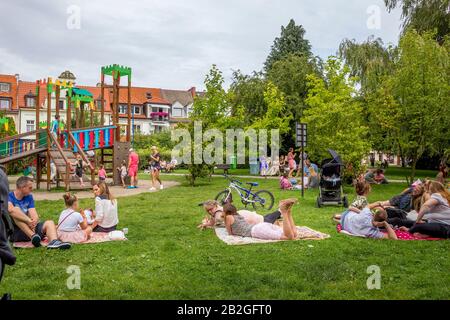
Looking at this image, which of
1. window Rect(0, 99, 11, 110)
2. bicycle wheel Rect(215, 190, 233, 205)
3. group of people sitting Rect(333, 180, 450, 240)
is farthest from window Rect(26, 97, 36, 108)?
group of people sitting Rect(333, 180, 450, 240)

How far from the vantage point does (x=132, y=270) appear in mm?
6898

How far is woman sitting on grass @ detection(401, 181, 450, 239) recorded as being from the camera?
9.34 metres

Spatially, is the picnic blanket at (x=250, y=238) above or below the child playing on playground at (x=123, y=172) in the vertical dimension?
below

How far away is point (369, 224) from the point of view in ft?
31.3

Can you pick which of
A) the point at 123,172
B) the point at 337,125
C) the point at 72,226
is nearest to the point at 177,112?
the point at 123,172

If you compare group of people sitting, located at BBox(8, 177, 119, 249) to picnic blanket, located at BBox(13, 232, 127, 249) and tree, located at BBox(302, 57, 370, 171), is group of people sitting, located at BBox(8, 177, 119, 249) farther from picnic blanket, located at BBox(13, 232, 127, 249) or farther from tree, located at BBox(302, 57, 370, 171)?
tree, located at BBox(302, 57, 370, 171)

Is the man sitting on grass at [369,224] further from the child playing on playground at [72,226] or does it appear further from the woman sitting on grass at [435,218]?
the child playing on playground at [72,226]

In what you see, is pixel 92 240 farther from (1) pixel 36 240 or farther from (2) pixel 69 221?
(1) pixel 36 240

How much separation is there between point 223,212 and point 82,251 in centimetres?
324

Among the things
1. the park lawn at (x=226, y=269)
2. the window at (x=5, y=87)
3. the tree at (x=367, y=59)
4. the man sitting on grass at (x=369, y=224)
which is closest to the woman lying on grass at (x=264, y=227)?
the park lawn at (x=226, y=269)

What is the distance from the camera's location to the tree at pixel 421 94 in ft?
71.5

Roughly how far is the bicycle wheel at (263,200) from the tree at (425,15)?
19814mm

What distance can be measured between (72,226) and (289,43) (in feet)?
155

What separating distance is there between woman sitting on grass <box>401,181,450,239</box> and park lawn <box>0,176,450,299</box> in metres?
0.48
